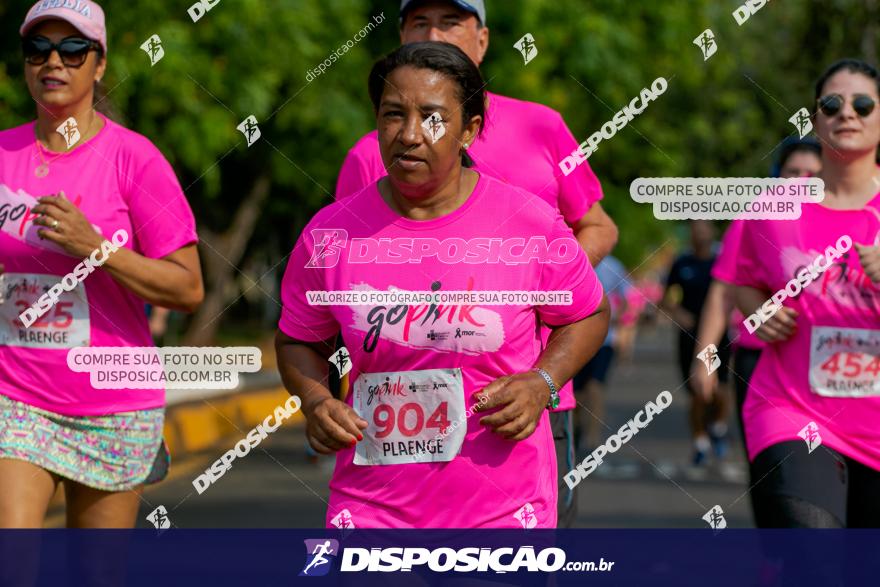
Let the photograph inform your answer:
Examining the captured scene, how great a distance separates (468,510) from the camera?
374cm

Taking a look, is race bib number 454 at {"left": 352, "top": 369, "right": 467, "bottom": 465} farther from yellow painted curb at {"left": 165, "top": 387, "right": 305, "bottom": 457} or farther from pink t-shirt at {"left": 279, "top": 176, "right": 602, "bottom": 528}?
yellow painted curb at {"left": 165, "top": 387, "right": 305, "bottom": 457}

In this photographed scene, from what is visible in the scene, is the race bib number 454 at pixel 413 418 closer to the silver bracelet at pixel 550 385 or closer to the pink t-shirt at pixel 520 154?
the silver bracelet at pixel 550 385

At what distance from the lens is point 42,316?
4.65m

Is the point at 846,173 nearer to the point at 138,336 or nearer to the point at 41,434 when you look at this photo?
the point at 138,336

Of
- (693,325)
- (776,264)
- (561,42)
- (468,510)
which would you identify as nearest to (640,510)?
(693,325)

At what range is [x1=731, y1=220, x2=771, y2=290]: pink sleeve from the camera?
531 centimetres

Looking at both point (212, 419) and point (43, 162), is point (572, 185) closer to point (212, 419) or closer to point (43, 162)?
point (43, 162)

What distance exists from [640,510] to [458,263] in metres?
6.80

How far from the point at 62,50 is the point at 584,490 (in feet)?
23.7

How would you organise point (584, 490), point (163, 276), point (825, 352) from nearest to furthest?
point (163, 276) → point (825, 352) → point (584, 490)

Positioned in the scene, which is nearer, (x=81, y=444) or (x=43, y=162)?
(x=81, y=444)

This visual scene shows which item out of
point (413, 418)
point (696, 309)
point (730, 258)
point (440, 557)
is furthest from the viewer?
point (696, 309)

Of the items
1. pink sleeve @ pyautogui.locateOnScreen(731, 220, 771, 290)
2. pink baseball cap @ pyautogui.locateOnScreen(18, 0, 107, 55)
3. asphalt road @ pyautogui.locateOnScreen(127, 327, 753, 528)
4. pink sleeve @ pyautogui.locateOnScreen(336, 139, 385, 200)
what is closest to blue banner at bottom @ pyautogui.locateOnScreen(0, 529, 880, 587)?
pink sleeve @ pyautogui.locateOnScreen(731, 220, 771, 290)

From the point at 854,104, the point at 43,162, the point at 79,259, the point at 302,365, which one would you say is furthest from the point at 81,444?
the point at 854,104
